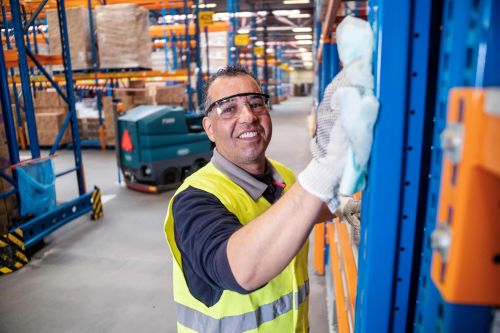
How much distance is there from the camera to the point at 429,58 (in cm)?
90

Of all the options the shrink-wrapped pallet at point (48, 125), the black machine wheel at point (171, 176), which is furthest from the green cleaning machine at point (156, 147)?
the shrink-wrapped pallet at point (48, 125)

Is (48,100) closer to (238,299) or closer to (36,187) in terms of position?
(36,187)

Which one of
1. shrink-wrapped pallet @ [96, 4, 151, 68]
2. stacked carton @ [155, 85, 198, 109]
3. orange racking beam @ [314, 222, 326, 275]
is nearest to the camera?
orange racking beam @ [314, 222, 326, 275]

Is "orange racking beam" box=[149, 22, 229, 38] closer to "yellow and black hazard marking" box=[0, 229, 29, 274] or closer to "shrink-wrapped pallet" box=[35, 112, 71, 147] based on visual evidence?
"shrink-wrapped pallet" box=[35, 112, 71, 147]

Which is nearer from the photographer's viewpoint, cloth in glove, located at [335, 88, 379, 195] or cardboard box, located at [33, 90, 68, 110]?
cloth in glove, located at [335, 88, 379, 195]

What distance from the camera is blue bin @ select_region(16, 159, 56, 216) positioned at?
184 inches

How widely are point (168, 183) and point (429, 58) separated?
6.82 meters

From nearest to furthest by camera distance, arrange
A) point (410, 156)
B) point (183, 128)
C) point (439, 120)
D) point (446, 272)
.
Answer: point (446, 272) < point (439, 120) < point (410, 156) < point (183, 128)

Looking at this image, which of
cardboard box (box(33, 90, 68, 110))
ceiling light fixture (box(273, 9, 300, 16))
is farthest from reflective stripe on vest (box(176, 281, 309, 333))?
ceiling light fixture (box(273, 9, 300, 16))

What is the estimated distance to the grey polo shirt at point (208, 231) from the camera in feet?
3.79

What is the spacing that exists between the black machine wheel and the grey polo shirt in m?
5.71

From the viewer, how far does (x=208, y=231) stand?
124cm

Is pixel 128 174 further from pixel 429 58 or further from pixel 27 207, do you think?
pixel 429 58

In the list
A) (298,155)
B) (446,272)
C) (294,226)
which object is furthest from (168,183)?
(446,272)
